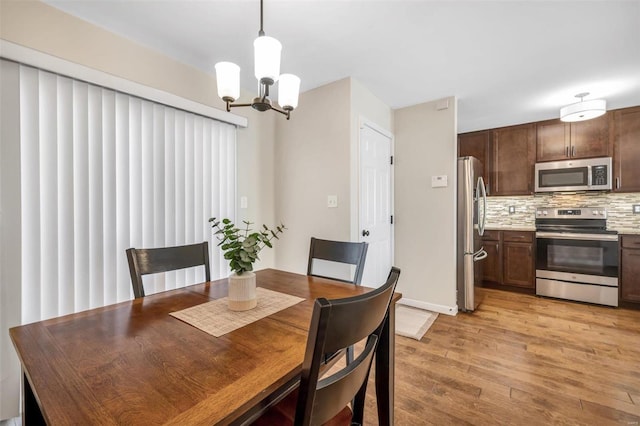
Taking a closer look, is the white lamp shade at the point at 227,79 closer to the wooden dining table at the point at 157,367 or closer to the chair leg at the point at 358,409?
the wooden dining table at the point at 157,367

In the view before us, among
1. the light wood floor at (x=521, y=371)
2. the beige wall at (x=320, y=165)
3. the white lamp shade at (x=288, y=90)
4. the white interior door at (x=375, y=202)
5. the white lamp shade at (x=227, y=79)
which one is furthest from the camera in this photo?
the white interior door at (x=375, y=202)

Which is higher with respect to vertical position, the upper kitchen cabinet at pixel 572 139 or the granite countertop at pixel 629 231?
the upper kitchen cabinet at pixel 572 139

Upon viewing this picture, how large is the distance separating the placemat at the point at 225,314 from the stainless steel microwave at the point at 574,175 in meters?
3.93

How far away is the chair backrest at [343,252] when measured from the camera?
1655 millimetres

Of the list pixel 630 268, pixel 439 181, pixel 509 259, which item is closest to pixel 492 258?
pixel 509 259

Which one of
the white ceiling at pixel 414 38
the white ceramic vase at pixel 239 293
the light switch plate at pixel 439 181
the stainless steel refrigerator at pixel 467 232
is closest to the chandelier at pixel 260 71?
the white ceiling at pixel 414 38

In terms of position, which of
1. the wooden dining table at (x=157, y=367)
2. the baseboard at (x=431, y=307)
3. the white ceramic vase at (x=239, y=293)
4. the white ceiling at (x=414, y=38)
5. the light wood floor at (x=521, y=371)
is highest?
the white ceiling at (x=414, y=38)

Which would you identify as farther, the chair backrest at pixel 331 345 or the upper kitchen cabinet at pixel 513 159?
the upper kitchen cabinet at pixel 513 159

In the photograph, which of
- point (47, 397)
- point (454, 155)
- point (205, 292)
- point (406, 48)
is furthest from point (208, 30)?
point (454, 155)

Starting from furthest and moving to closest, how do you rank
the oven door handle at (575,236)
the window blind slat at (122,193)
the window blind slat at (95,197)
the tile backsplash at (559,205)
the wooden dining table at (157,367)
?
the tile backsplash at (559,205), the oven door handle at (575,236), the window blind slat at (122,193), the window blind slat at (95,197), the wooden dining table at (157,367)

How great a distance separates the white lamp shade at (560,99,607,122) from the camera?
278cm

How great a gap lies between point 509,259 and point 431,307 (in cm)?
156

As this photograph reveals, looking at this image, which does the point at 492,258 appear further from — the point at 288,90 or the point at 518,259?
the point at 288,90

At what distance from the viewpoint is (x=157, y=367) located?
0.74 metres
